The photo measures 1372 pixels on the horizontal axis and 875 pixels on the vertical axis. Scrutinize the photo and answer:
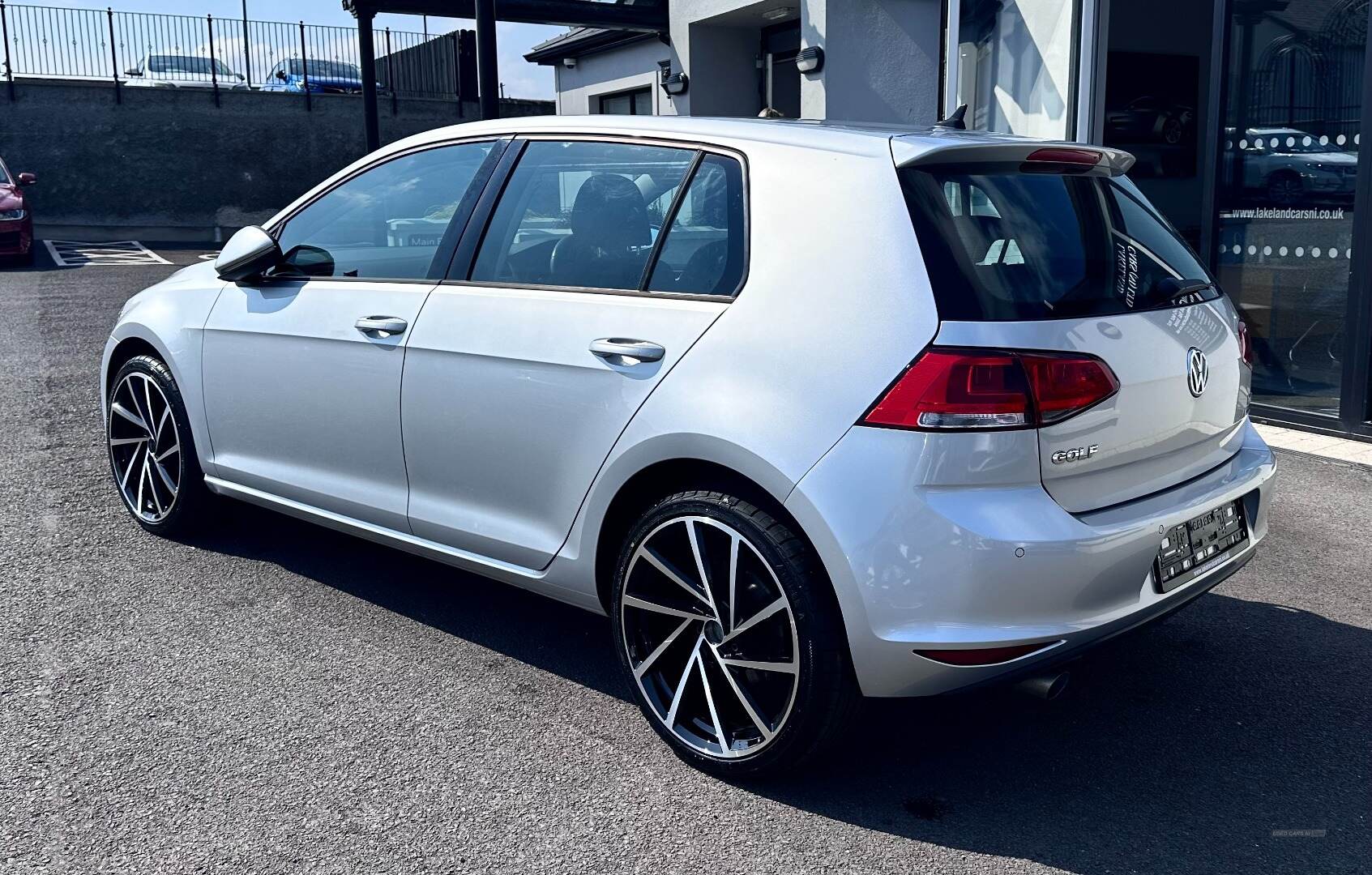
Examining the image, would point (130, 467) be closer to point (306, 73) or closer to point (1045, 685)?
point (1045, 685)

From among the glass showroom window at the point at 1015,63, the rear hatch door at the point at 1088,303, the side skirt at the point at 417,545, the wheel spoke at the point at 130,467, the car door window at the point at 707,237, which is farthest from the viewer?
the glass showroom window at the point at 1015,63

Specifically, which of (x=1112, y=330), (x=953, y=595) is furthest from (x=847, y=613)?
(x=1112, y=330)

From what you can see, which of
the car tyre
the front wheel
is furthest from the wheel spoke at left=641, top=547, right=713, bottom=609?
the car tyre

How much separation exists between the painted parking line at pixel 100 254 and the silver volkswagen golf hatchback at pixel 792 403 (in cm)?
1672

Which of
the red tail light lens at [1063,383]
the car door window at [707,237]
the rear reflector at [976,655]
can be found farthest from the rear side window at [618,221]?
the rear reflector at [976,655]

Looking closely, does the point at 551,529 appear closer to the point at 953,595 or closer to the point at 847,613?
the point at 847,613

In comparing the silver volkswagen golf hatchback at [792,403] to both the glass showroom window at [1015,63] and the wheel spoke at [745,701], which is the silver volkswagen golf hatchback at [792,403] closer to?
the wheel spoke at [745,701]

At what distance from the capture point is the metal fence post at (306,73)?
2838 cm

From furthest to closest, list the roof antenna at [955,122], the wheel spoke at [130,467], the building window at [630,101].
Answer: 1. the building window at [630,101]
2. the wheel spoke at [130,467]
3. the roof antenna at [955,122]

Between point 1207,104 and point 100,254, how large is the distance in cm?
1795

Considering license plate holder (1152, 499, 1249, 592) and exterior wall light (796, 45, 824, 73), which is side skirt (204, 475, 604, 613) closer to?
license plate holder (1152, 499, 1249, 592)

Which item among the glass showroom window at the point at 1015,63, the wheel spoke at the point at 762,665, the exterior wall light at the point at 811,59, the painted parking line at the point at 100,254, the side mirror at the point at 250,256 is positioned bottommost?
the wheel spoke at the point at 762,665

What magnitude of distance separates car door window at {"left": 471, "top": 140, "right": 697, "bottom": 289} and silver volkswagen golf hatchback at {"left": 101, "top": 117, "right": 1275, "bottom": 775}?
1 centimetres

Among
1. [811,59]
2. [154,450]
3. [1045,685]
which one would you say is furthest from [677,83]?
[1045,685]
